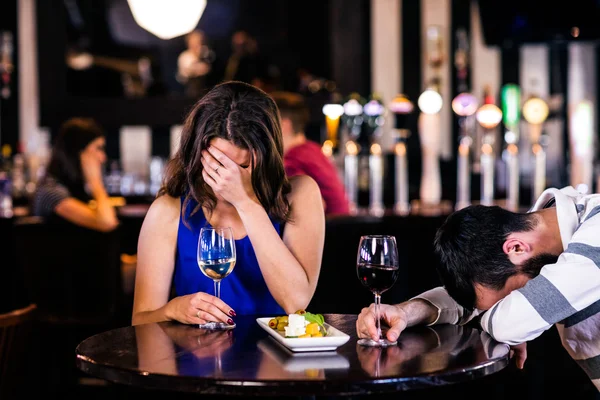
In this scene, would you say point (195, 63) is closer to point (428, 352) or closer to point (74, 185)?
point (74, 185)

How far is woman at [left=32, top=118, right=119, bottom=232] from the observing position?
16.0 feet

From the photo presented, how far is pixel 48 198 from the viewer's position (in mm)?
4879

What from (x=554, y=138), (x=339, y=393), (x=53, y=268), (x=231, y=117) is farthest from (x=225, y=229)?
(x=554, y=138)

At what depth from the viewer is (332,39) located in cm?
754

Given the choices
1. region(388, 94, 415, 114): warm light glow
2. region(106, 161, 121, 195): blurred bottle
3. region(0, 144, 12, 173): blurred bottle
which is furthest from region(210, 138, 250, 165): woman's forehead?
region(106, 161, 121, 195): blurred bottle

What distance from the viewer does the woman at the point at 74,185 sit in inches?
192

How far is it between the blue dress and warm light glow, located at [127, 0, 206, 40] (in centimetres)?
310

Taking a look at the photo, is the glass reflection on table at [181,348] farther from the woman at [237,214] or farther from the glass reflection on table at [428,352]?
the glass reflection on table at [428,352]

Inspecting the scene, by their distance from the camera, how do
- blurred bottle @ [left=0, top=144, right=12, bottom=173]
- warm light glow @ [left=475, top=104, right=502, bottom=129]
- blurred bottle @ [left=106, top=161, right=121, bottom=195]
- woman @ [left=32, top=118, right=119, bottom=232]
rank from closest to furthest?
woman @ [left=32, top=118, right=119, bottom=232] → warm light glow @ [left=475, top=104, right=502, bottom=129] → blurred bottle @ [left=0, top=144, right=12, bottom=173] → blurred bottle @ [left=106, top=161, right=121, bottom=195]

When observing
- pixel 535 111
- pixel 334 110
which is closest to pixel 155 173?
pixel 334 110

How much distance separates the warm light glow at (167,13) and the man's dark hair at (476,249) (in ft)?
12.0

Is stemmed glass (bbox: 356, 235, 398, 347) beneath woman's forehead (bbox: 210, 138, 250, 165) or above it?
beneath

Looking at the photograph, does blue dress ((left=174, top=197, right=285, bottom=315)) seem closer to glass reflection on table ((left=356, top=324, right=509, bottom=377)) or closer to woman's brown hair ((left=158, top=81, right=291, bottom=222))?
woman's brown hair ((left=158, top=81, right=291, bottom=222))

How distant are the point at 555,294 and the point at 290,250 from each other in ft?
2.64
